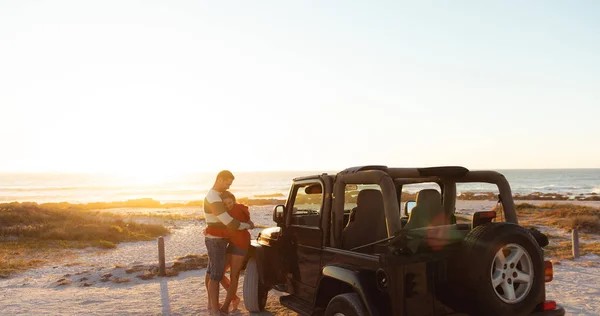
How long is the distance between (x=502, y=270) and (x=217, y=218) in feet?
13.6

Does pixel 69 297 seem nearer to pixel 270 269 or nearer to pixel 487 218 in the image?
pixel 270 269

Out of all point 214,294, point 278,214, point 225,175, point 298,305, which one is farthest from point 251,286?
point 225,175

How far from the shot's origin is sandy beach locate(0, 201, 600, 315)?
8641 millimetres

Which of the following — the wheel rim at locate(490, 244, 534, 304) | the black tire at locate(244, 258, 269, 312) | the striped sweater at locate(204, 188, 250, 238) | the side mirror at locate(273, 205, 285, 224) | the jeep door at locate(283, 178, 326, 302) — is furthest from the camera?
the black tire at locate(244, 258, 269, 312)

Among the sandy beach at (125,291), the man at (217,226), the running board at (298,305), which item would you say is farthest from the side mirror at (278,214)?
the sandy beach at (125,291)

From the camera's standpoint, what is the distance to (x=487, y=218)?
15.3ft

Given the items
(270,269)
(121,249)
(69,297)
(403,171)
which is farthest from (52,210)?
(403,171)

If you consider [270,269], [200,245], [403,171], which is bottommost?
[200,245]

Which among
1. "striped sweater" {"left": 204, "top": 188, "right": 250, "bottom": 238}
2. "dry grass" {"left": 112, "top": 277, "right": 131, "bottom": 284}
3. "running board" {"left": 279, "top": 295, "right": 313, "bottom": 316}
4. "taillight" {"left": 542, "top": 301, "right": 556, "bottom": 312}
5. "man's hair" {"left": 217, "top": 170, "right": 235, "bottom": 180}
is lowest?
"dry grass" {"left": 112, "top": 277, "right": 131, "bottom": 284}

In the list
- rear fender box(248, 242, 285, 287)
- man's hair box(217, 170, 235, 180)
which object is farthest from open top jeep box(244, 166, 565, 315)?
man's hair box(217, 170, 235, 180)

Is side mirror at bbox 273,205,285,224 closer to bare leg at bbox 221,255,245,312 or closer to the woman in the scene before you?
the woman

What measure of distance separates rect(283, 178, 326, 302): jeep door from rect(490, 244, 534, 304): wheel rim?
2037mm

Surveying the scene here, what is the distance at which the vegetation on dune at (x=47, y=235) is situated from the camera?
52.1 ft

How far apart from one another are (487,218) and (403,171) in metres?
0.95
